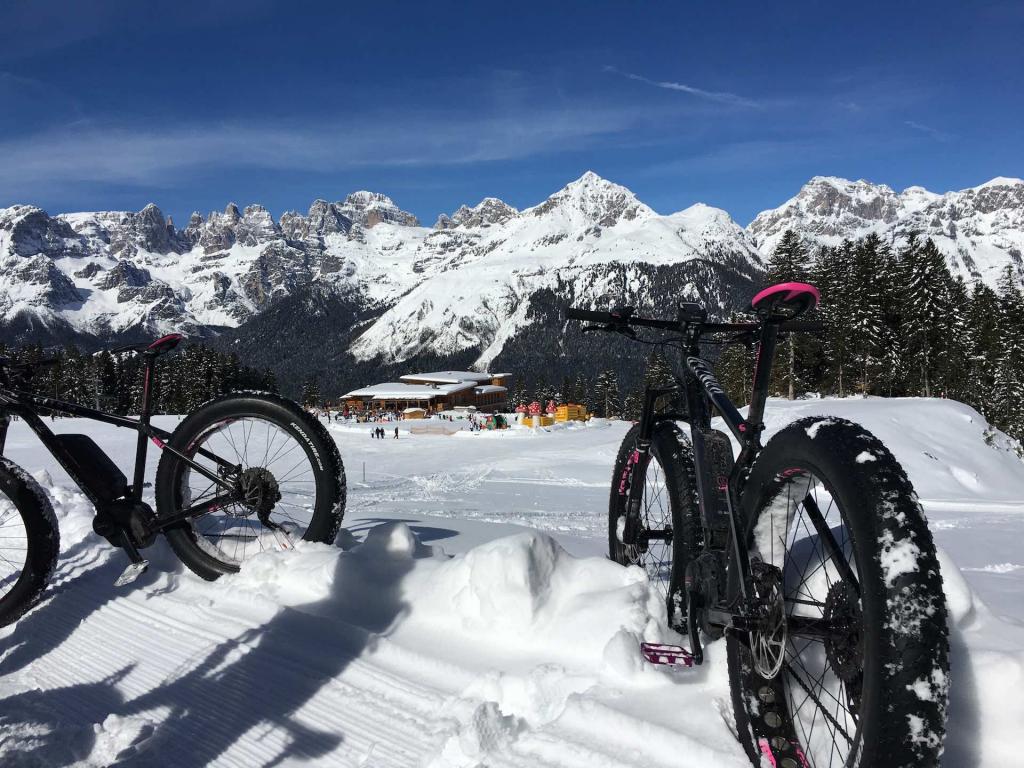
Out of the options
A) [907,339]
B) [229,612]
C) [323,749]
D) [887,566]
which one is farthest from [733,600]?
[907,339]

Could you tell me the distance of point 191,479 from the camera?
4.36 m

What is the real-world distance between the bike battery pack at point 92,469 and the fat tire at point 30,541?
0.27 metres

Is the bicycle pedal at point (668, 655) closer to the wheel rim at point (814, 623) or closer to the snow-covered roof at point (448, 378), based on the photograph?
the wheel rim at point (814, 623)

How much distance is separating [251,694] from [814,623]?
2.47 meters

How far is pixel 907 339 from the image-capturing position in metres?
43.9

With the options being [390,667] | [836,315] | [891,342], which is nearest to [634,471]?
[390,667]

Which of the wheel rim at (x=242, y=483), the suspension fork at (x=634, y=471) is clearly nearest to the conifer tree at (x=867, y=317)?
the suspension fork at (x=634, y=471)

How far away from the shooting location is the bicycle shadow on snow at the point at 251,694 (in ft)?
8.77

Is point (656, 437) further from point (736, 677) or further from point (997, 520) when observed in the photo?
point (997, 520)

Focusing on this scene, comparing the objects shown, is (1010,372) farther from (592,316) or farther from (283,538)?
(283,538)

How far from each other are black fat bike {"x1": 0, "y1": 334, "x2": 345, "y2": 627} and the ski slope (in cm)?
30

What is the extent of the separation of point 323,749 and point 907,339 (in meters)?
49.9

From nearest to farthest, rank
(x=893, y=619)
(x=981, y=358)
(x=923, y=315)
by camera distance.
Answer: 1. (x=893, y=619)
2. (x=923, y=315)
3. (x=981, y=358)

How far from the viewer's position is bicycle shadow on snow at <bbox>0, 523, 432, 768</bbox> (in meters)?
2.67
